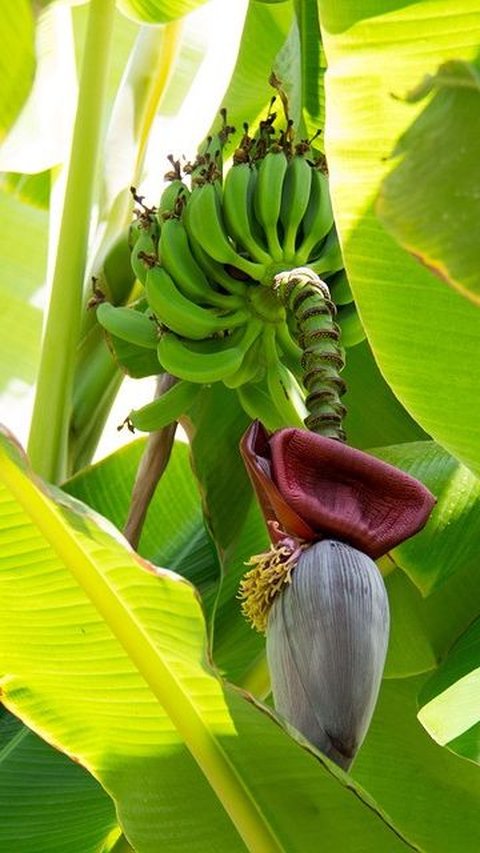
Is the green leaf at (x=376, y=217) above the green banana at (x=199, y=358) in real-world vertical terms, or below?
above

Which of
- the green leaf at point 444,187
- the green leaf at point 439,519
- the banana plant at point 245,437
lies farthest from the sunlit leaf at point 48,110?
the green leaf at point 444,187

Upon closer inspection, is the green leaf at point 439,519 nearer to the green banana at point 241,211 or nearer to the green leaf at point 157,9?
the green banana at point 241,211

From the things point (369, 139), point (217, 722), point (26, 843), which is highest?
point (369, 139)

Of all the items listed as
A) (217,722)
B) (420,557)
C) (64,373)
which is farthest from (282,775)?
(64,373)

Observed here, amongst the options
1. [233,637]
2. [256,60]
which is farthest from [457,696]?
[256,60]

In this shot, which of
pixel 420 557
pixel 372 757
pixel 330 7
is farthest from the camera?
pixel 372 757

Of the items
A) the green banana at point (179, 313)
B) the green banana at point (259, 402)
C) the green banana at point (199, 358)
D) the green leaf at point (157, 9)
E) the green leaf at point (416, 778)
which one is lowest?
the green leaf at point (416, 778)

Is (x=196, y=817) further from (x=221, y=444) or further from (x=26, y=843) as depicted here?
(x=221, y=444)
